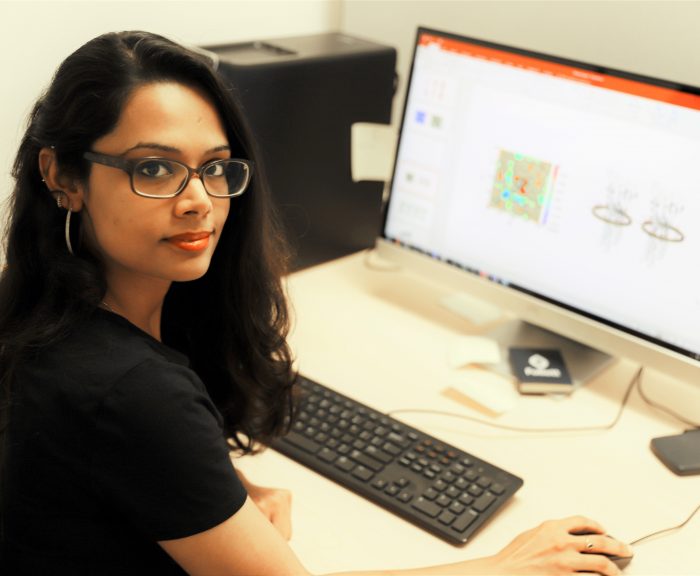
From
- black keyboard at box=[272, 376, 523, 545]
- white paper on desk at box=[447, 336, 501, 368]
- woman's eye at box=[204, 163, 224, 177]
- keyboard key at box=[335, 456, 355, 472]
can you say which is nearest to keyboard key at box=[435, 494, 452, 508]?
black keyboard at box=[272, 376, 523, 545]

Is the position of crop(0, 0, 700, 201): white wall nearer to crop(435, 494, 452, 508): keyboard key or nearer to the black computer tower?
the black computer tower

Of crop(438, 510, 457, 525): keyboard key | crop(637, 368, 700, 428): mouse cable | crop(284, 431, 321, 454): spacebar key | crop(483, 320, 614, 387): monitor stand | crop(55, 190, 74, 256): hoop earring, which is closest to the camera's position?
crop(55, 190, 74, 256): hoop earring

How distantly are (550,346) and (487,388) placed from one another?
18 cm

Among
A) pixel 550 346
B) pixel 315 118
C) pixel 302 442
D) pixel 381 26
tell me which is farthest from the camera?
pixel 381 26

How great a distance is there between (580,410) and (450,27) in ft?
2.52

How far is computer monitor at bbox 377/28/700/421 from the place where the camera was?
4.02 ft

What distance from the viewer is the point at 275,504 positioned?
106cm

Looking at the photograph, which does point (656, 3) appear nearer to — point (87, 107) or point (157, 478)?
point (87, 107)

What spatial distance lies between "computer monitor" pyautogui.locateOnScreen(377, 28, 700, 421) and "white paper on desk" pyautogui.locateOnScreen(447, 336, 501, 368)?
0.23ft

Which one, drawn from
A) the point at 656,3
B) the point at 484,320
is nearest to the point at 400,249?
the point at 484,320

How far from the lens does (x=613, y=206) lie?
127cm

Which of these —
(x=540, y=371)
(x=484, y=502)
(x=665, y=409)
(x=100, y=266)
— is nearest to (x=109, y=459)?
(x=100, y=266)

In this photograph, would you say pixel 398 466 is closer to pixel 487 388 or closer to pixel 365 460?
pixel 365 460

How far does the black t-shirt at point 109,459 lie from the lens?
840mm
